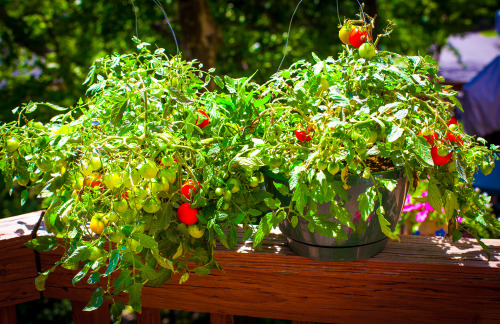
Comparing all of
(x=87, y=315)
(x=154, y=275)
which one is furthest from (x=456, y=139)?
(x=87, y=315)

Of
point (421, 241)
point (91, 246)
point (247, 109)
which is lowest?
point (421, 241)

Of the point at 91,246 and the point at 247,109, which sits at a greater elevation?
the point at 247,109

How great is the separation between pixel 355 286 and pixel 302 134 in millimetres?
428

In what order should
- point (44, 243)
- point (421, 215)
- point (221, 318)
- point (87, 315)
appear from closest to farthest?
1. point (44, 243)
2. point (221, 318)
3. point (87, 315)
4. point (421, 215)

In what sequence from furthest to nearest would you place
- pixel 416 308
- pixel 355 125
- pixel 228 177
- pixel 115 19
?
pixel 115 19
pixel 416 308
pixel 228 177
pixel 355 125

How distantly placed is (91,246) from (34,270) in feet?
1.64

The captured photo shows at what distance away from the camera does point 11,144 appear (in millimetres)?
860

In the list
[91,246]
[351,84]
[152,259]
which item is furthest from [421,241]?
[91,246]

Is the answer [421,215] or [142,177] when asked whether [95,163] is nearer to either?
[142,177]

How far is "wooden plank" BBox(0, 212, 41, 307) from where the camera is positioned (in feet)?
3.74

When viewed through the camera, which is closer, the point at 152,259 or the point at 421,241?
the point at 152,259

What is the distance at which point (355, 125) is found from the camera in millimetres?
752

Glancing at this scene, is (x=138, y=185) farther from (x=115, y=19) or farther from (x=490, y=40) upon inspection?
(x=490, y=40)

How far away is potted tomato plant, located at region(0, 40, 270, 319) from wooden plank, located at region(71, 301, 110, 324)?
32 centimetres
